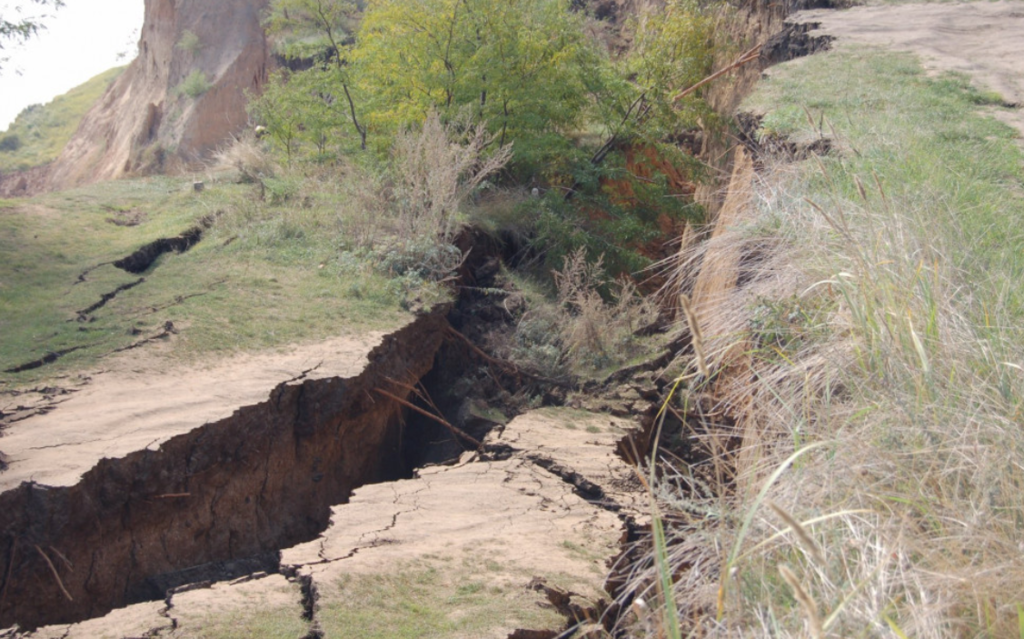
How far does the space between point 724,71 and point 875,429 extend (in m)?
9.77

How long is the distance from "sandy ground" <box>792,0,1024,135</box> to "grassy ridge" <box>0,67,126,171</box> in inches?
858

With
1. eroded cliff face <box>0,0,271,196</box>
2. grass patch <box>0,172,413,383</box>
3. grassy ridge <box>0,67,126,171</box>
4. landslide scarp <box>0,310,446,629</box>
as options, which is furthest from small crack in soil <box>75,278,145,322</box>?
grassy ridge <box>0,67,126,171</box>

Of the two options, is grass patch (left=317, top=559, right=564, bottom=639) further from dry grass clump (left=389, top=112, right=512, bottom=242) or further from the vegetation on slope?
the vegetation on slope

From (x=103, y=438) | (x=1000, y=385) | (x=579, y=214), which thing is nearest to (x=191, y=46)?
(x=579, y=214)

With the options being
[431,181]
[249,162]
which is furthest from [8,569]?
[249,162]

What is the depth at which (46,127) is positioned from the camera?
88.8 feet

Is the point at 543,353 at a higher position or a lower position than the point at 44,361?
lower

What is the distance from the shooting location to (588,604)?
397 centimetres

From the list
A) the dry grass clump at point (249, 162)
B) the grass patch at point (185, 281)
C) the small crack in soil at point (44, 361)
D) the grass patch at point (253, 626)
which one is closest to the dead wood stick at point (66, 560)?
the grass patch at point (253, 626)

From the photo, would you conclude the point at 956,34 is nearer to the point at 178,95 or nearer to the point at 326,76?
the point at 326,76

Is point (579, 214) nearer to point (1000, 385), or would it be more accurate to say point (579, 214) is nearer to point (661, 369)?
point (661, 369)

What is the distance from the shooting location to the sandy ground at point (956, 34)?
8375 millimetres

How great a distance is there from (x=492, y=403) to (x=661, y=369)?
1584 mm

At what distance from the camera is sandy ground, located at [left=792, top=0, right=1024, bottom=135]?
838 cm
